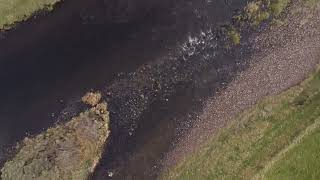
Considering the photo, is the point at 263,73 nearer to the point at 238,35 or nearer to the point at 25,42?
the point at 238,35

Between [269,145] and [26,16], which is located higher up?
[26,16]

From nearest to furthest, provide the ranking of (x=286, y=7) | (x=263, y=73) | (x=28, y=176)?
(x=28, y=176) < (x=263, y=73) < (x=286, y=7)

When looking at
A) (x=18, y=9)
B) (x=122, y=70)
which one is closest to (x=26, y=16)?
(x=18, y=9)

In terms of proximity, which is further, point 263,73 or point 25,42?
point 25,42

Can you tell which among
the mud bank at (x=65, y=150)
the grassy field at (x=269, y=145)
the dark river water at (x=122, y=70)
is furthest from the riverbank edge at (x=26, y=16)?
the grassy field at (x=269, y=145)

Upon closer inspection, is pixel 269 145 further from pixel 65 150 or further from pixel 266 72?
pixel 65 150

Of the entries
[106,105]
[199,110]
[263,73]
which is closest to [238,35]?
[263,73]
